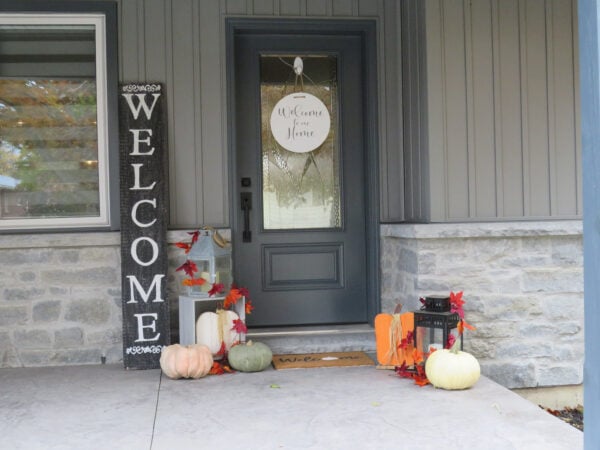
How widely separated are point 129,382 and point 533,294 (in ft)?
8.34

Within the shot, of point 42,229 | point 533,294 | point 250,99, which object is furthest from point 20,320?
point 533,294

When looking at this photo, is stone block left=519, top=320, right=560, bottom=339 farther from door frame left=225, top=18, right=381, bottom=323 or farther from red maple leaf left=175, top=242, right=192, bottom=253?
red maple leaf left=175, top=242, right=192, bottom=253

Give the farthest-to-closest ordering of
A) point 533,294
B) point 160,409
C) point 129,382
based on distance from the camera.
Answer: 1. point 533,294
2. point 129,382
3. point 160,409

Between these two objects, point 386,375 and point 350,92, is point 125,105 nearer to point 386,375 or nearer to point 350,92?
point 350,92

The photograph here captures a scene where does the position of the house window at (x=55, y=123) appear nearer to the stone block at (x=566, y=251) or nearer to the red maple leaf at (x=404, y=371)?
the red maple leaf at (x=404, y=371)

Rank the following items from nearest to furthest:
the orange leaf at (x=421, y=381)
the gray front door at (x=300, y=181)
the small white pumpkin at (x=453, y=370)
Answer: the small white pumpkin at (x=453, y=370) < the orange leaf at (x=421, y=381) < the gray front door at (x=300, y=181)

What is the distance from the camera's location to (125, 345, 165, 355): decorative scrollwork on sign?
4.38m

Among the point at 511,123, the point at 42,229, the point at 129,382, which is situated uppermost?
the point at 511,123

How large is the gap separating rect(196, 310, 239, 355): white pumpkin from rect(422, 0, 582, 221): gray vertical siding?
1473 millimetres

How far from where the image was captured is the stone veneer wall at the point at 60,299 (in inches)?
177

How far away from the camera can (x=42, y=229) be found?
15.1ft

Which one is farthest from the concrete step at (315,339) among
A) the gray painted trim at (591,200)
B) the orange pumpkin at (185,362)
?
the gray painted trim at (591,200)

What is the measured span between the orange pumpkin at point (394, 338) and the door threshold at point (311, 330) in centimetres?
60

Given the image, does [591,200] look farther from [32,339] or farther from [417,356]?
[32,339]
